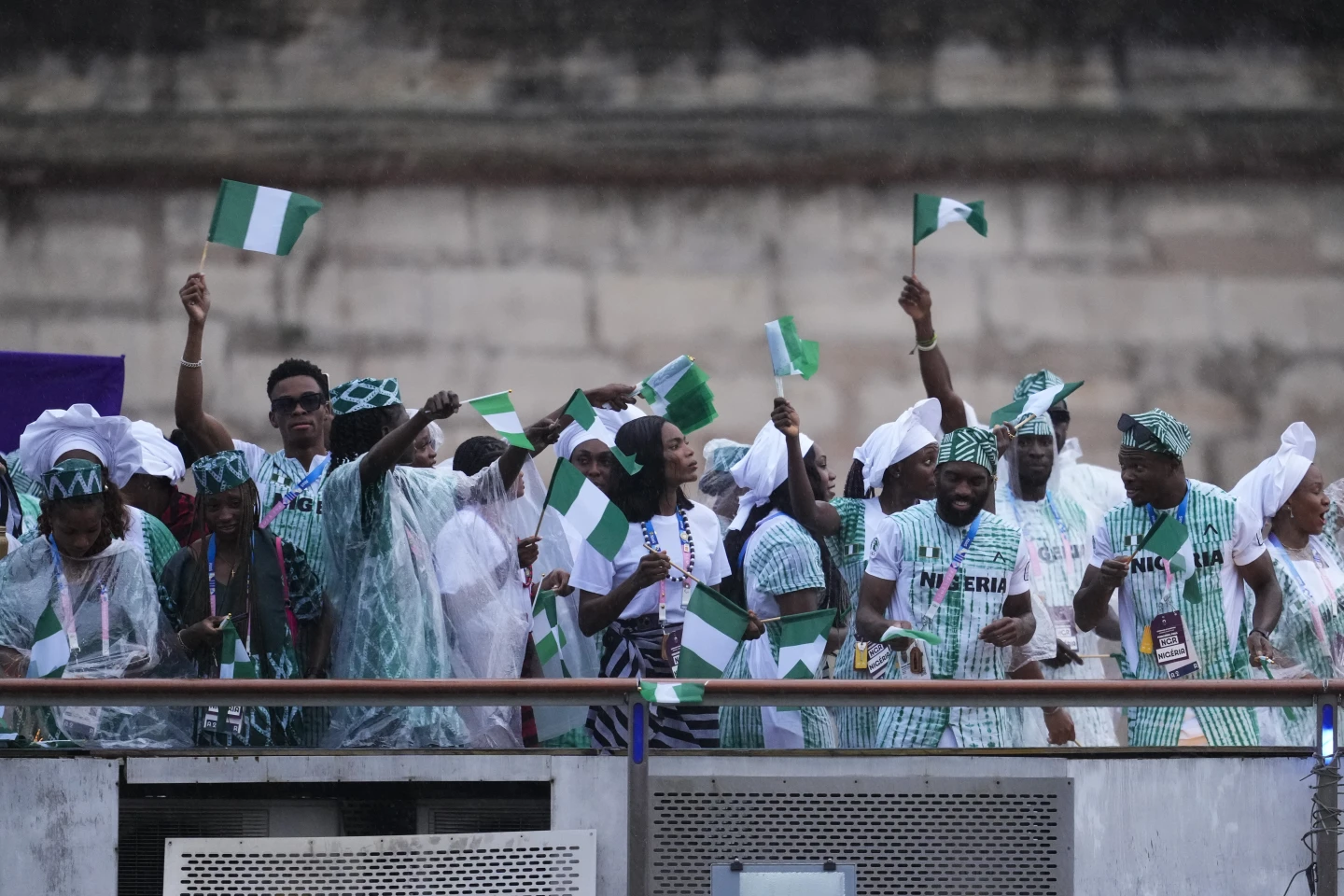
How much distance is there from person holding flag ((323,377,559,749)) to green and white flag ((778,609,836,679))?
1.02 metres

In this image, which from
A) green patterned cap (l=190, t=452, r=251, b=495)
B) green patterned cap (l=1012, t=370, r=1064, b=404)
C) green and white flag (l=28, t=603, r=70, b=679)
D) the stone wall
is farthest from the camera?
the stone wall

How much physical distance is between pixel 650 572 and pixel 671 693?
0.96 metres

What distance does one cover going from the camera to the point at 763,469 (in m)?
7.52

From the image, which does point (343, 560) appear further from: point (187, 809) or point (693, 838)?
point (693, 838)

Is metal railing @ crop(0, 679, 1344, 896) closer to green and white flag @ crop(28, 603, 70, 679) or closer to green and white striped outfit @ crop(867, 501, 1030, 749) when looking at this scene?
green and white flag @ crop(28, 603, 70, 679)

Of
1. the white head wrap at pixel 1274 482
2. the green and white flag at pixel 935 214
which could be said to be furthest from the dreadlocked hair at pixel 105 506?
the white head wrap at pixel 1274 482

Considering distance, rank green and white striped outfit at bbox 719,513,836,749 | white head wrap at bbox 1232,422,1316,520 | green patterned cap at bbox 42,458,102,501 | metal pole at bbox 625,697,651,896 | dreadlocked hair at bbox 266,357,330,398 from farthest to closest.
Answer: white head wrap at bbox 1232,422,1316,520 < dreadlocked hair at bbox 266,357,330,398 < green and white striped outfit at bbox 719,513,836,749 < green patterned cap at bbox 42,458,102,501 < metal pole at bbox 625,697,651,896

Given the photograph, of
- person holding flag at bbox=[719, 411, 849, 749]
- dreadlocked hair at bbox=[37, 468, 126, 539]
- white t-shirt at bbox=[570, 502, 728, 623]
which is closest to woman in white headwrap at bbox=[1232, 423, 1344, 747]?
person holding flag at bbox=[719, 411, 849, 749]

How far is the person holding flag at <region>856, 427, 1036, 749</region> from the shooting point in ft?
21.8

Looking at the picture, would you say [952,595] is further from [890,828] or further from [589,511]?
[589,511]

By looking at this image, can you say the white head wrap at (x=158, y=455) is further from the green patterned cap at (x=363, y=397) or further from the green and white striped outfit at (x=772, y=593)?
the green and white striped outfit at (x=772, y=593)

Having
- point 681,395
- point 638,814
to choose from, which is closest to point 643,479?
point 681,395

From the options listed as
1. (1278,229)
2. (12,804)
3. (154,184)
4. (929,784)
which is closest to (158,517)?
(12,804)

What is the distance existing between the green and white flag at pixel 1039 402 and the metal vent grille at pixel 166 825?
3.48 meters
